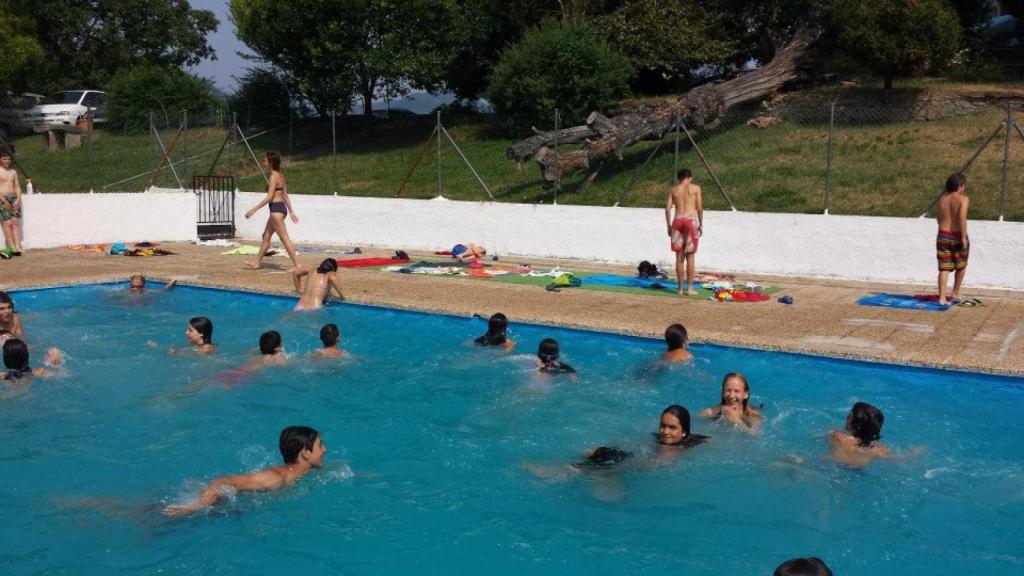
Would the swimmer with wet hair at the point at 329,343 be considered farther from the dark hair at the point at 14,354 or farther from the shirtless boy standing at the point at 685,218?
the shirtless boy standing at the point at 685,218

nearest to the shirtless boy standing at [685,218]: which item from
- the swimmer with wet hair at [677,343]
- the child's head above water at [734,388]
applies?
the swimmer with wet hair at [677,343]

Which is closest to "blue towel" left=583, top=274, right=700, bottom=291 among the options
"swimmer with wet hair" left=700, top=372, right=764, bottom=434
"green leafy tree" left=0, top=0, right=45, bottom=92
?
"swimmer with wet hair" left=700, top=372, right=764, bottom=434

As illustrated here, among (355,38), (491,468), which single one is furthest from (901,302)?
(355,38)

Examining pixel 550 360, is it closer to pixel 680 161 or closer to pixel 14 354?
pixel 14 354

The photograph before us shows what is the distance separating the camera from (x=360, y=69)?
29.9 meters

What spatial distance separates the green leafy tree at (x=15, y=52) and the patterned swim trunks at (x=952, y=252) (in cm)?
3472

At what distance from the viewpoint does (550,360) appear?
30.9ft

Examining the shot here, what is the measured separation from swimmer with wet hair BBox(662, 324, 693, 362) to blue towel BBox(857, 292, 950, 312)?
149 inches

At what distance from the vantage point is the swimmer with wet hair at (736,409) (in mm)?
7660

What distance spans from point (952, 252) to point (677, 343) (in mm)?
4526

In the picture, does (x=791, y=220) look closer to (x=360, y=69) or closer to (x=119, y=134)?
(x=360, y=69)

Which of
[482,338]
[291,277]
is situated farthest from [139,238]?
[482,338]

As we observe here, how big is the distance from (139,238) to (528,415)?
47.8 ft

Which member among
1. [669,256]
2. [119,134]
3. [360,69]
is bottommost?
[669,256]
